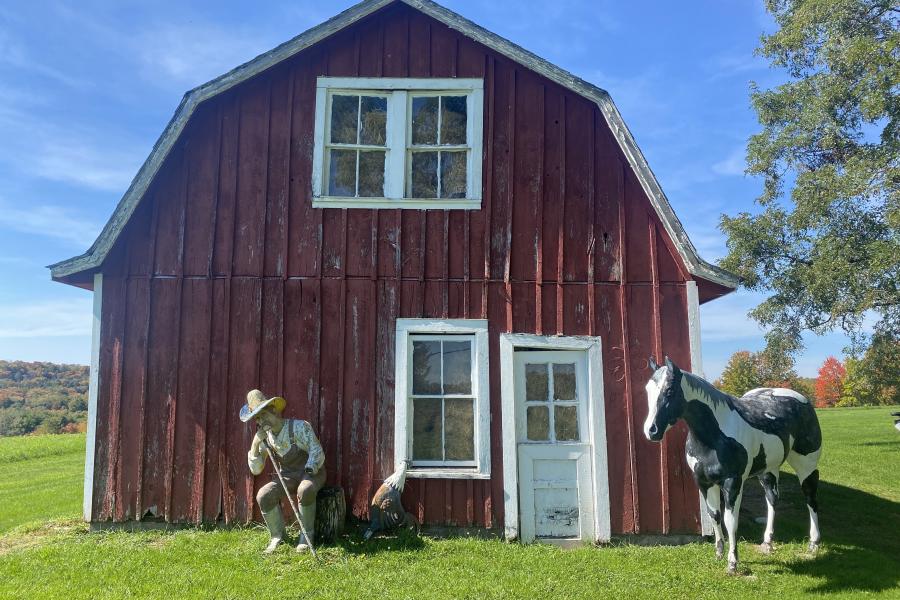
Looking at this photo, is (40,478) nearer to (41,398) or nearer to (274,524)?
(274,524)

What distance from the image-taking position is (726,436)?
5789 mm

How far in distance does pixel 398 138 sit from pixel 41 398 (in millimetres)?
37514

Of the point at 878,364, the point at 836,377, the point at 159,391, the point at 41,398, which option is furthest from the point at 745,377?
the point at 41,398

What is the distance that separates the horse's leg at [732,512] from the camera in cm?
559

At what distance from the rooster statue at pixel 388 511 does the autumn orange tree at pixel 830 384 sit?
37154 millimetres

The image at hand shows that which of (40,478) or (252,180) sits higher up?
(252,180)

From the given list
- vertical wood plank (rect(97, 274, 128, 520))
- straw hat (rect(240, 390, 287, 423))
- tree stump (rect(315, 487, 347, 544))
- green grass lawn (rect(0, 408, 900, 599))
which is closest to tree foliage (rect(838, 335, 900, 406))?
green grass lawn (rect(0, 408, 900, 599))

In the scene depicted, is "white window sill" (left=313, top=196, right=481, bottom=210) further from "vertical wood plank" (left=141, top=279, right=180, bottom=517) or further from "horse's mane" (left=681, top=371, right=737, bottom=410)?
"horse's mane" (left=681, top=371, right=737, bottom=410)

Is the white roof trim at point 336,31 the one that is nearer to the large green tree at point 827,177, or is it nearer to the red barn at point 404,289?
the red barn at point 404,289

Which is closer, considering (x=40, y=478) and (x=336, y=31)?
(x=336, y=31)

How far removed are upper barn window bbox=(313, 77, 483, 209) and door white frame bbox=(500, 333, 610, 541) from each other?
1805mm

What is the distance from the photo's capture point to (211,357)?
22.6ft

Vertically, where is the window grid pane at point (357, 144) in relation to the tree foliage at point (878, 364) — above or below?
above

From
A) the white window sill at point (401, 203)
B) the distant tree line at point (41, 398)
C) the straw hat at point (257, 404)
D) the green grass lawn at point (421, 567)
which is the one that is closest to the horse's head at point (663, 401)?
the green grass lawn at point (421, 567)
